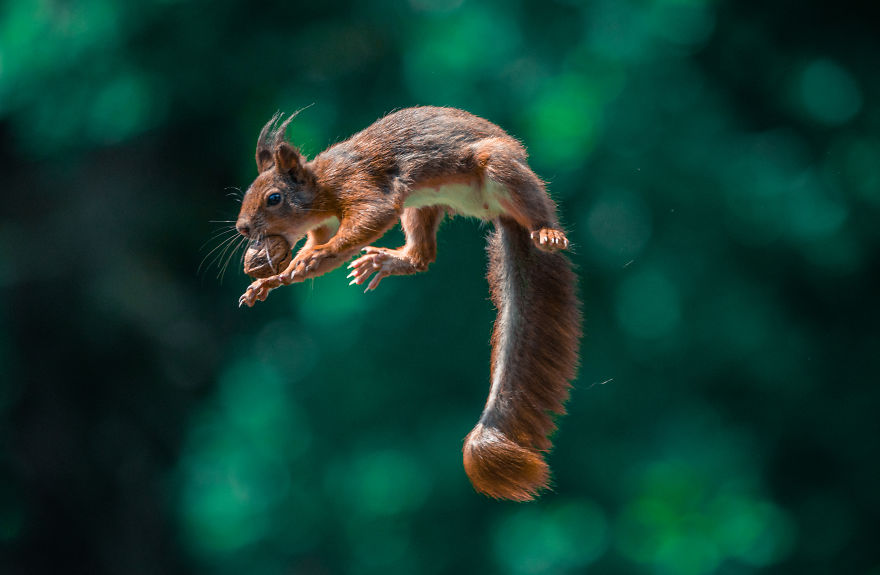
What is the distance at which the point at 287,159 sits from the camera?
1148 mm

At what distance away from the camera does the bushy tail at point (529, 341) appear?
1.25 meters

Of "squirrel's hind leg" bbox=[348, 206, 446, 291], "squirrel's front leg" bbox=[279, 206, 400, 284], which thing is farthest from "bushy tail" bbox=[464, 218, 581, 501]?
"squirrel's front leg" bbox=[279, 206, 400, 284]

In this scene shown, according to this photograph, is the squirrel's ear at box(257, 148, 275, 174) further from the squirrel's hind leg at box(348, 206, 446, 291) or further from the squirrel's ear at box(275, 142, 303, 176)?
the squirrel's hind leg at box(348, 206, 446, 291)

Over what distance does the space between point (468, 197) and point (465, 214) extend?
0.21 feet

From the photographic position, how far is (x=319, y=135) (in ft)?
7.93

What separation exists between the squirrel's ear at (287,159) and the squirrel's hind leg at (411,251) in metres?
0.14

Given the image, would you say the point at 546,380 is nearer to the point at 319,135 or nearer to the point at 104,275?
the point at 319,135

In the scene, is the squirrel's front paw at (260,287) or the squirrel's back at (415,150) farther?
the squirrel's back at (415,150)

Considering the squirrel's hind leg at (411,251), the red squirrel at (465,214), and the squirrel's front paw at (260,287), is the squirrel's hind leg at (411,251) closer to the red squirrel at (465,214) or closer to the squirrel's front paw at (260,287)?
the red squirrel at (465,214)

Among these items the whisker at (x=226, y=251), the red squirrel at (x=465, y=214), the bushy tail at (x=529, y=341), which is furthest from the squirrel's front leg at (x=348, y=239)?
the bushy tail at (x=529, y=341)

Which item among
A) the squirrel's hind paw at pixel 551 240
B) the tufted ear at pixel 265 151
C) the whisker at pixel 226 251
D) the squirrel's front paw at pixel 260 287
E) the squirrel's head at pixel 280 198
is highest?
the tufted ear at pixel 265 151

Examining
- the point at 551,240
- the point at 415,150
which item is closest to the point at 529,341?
the point at 551,240

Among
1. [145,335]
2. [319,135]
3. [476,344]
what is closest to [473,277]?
[476,344]

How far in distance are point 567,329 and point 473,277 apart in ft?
2.45
